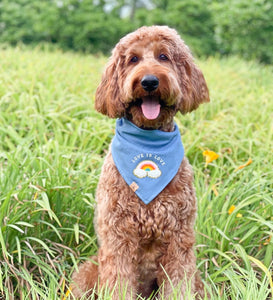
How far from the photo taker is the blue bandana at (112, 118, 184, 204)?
2389mm

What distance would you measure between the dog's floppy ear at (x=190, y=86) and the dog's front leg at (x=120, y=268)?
0.90 m

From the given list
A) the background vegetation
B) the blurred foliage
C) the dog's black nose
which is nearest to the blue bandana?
the dog's black nose

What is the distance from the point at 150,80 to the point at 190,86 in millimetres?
373

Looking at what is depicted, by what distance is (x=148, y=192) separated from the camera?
2316 mm

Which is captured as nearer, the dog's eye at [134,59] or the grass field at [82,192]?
the dog's eye at [134,59]

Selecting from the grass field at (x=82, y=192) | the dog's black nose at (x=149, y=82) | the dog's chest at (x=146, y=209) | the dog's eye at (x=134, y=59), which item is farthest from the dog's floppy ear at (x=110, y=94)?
the grass field at (x=82, y=192)

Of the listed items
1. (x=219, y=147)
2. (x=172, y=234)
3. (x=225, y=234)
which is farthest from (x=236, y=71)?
(x=172, y=234)

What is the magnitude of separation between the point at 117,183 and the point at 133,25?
14.7 metres

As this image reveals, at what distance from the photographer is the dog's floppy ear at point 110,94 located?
93.0 inches

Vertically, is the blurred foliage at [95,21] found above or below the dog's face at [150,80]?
below

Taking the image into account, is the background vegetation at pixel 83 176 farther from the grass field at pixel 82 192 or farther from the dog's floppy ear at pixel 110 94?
the dog's floppy ear at pixel 110 94

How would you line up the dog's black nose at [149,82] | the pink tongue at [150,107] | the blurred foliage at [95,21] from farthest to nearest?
the blurred foliage at [95,21], the pink tongue at [150,107], the dog's black nose at [149,82]

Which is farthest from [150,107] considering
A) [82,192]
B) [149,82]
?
[82,192]

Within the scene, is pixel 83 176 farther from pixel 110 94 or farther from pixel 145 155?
pixel 110 94
